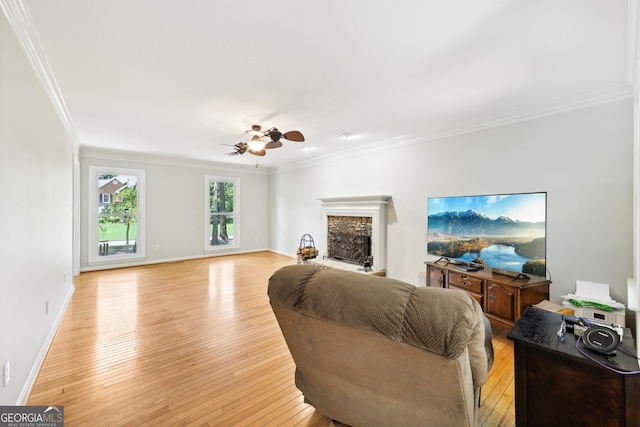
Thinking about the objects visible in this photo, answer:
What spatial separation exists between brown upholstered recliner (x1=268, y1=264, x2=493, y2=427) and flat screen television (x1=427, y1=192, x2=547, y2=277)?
1.89 m

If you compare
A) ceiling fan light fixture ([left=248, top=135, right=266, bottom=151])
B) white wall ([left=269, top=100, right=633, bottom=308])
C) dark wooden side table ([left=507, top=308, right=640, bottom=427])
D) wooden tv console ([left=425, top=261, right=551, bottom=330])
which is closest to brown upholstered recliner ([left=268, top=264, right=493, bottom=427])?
dark wooden side table ([left=507, top=308, right=640, bottom=427])

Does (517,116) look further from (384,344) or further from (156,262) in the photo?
(156,262)

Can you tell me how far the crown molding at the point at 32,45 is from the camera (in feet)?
5.32

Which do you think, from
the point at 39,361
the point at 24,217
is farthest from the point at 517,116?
the point at 39,361

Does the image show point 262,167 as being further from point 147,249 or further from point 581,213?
point 581,213

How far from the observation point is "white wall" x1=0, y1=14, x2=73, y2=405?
1.60 meters

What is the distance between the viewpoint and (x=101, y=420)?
5.63 ft

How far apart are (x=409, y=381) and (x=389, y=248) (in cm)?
361

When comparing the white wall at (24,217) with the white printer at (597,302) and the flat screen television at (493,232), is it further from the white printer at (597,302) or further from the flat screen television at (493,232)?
the white printer at (597,302)

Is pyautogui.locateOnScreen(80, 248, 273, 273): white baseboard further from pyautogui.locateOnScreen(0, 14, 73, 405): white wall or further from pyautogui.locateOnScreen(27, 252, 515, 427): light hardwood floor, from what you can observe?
pyautogui.locateOnScreen(0, 14, 73, 405): white wall

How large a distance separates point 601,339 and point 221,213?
24.5 feet

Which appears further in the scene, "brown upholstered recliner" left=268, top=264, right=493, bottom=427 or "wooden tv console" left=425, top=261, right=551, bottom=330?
"wooden tv console" left=425, top=261, right=551, bottom=330

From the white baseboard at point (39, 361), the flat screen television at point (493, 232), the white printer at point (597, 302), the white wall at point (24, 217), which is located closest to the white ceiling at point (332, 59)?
the white wall at point (24, 217)

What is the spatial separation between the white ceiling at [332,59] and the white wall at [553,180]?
10.5 inches
